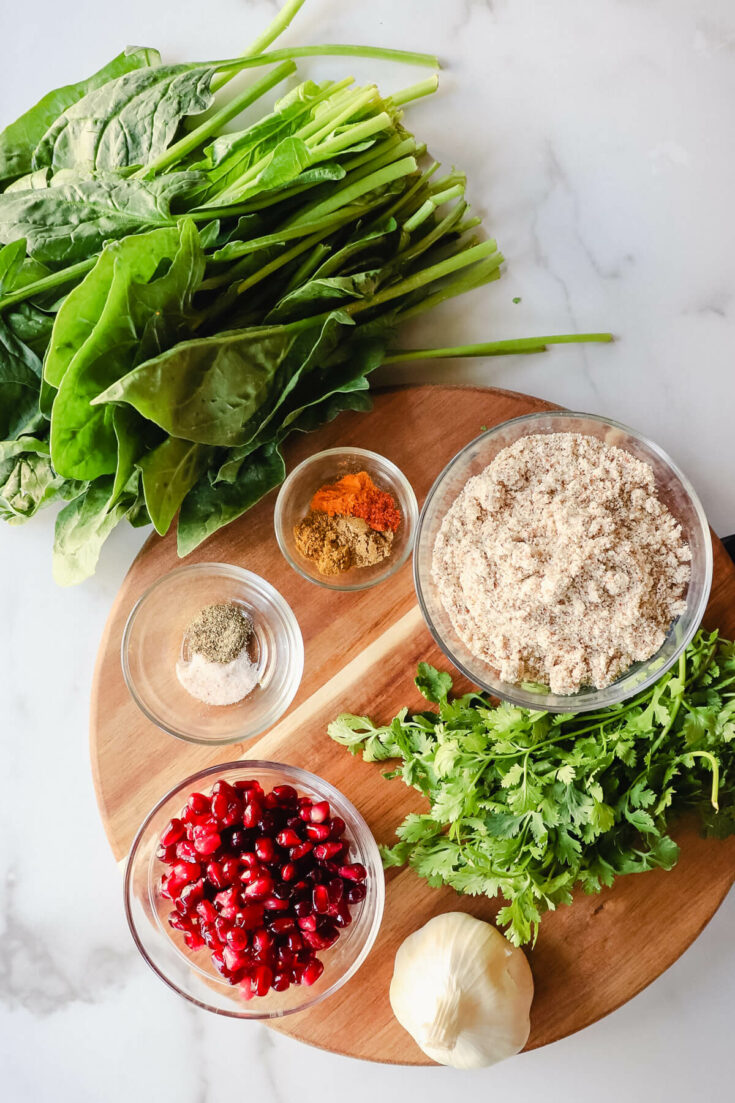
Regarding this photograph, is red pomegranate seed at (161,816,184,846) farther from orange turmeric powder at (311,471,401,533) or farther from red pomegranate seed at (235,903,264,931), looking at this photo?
orange turmeric powder at (311,471,401,533)

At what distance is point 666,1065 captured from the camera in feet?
6.25

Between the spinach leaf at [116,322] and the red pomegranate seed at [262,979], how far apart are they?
0.94m

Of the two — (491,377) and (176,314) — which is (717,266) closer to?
(491,377)

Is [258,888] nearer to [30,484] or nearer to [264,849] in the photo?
[264,849]

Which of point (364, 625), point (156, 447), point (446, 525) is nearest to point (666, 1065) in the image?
point (364, 625)

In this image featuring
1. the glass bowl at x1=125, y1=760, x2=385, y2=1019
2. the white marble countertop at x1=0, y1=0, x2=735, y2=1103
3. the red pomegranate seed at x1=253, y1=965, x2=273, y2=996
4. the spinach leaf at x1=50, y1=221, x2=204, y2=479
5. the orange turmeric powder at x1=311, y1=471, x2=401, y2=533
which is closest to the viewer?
the spinach leaf at x1=50, y1=221, x2=204, y2=479

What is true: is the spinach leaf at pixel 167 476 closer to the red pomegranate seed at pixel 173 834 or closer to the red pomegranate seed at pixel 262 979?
the red pomegranate seed at pixel 173 834

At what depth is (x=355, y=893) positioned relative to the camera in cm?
160

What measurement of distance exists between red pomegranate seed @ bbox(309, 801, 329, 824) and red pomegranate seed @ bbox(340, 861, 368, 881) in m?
0.09

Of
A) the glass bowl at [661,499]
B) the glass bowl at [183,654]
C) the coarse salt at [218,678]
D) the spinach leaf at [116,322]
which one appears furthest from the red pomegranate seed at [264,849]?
the spinach leaf at [116,322]

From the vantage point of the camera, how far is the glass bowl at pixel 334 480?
175 centimetres

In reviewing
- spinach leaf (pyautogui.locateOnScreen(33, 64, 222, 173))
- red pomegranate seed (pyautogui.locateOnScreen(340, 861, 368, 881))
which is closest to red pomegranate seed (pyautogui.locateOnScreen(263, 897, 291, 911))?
red pomegranate seed (pyautogui.locateOnScreen(340, 861, 368, 881))

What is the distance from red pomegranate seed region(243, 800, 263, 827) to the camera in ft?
5.13

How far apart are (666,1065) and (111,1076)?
4.05ft
